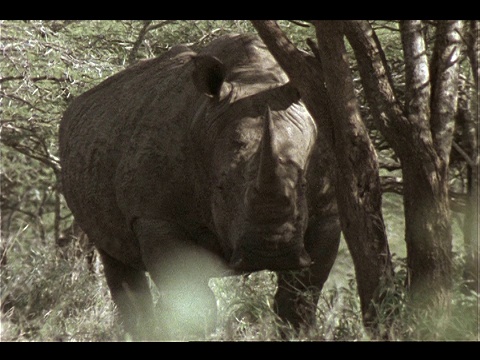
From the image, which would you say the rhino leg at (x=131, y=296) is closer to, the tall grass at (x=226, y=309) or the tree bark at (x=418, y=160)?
the tall grass at (x=226, y=309)

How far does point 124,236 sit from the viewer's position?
8.63 m

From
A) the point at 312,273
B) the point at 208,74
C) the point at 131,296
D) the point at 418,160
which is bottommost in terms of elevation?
the point at 131,296

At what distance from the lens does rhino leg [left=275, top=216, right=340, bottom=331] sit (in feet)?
25.2

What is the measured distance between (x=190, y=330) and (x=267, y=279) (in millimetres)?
2420

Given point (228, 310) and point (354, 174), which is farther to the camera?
point (228, 310)

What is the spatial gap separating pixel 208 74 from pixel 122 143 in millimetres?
1213

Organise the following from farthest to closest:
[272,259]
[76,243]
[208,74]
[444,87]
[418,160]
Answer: [76,243], [208,74], [444,87], [418,160], [272,259]

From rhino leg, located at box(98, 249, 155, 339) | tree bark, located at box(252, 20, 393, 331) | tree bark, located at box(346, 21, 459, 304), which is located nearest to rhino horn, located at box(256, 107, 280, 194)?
tree bark, located at box(252, 20, 393, 331)

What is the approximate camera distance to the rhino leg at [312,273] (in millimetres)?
7695

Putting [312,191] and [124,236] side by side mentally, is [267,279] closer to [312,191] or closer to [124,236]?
[124,236]

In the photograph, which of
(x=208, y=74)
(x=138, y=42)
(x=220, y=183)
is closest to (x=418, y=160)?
(x=220, y=183)

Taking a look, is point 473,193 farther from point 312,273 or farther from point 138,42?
point 138,42

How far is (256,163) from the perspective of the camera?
284 inches

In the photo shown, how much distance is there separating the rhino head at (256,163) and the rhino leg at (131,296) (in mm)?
1634
